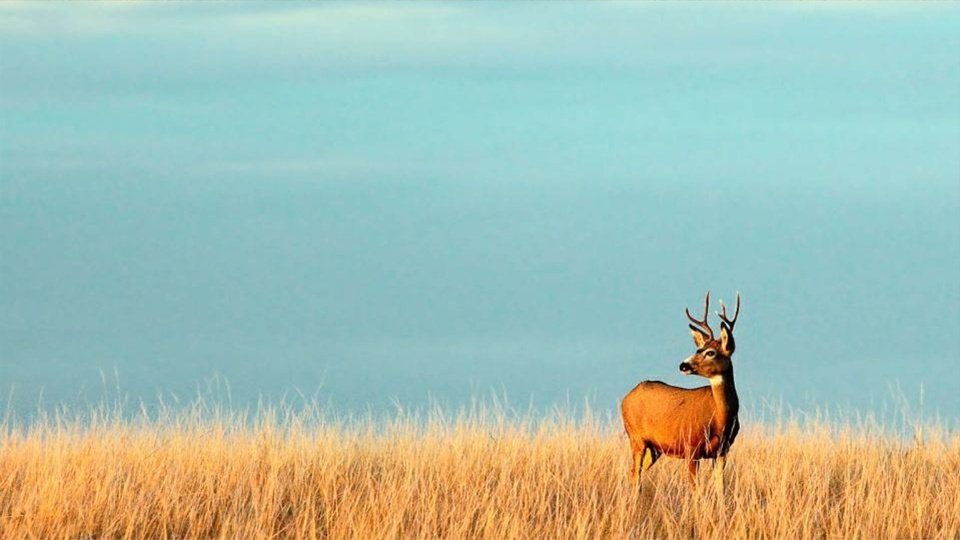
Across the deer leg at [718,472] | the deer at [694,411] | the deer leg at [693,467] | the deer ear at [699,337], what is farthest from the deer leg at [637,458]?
the deer ear at [699,337]

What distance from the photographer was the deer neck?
28.0 feet

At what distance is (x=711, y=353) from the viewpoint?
27.8 ft

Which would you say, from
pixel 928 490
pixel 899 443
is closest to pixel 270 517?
pixel 928 490

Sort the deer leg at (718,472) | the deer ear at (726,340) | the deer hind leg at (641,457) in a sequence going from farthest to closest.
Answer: the deer hind leg at (641,457) → the deer leg at (718,472) → the deer ear at (726,340)

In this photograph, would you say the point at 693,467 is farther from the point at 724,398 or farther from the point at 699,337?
the point at 699,337

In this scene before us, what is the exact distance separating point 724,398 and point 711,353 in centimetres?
34

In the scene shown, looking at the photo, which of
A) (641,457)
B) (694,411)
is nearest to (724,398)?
(694,411)

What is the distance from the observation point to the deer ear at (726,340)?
8422 millimetres

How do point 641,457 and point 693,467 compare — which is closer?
point 693,467

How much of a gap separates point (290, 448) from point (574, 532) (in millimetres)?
3264

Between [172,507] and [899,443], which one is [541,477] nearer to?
[172,507]

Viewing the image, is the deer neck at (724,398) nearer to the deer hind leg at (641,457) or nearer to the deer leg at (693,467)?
the deer leg at (693,467)

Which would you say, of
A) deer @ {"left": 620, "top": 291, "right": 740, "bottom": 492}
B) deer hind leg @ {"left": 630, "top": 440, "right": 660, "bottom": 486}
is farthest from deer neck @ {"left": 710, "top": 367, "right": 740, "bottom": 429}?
deer hind leg @ {"left": 630, "top": 440, "right": 660, "bottom": 486}

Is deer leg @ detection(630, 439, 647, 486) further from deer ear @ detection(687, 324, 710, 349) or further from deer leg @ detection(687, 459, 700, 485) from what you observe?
deer ear @ detection(687, 324, 710, 349)
